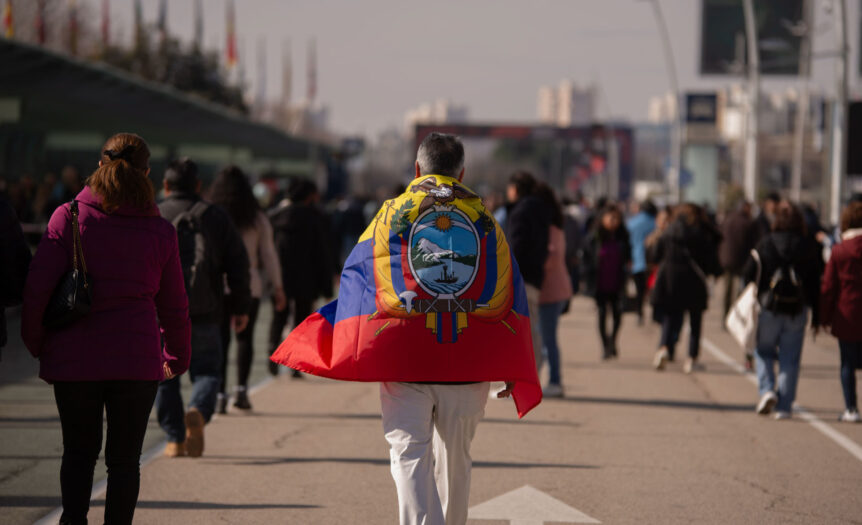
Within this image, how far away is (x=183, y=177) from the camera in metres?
8.11

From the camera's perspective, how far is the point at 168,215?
7.99 meters

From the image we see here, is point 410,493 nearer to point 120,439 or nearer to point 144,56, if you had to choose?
point 120,439

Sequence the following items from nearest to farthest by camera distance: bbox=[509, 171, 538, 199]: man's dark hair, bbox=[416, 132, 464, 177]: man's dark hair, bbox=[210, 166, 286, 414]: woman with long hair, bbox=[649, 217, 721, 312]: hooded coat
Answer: bbox=[416, 132, 464, 177]: man's dark hair < bbox=[210, 166, 286, 414]: woman with long hair < bbox=[509, 171, 538, 199]: man's dark hair < bbox=[649, 217, 721, 312]: hooded coat

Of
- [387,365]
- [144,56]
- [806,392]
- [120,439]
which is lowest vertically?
[806,392]

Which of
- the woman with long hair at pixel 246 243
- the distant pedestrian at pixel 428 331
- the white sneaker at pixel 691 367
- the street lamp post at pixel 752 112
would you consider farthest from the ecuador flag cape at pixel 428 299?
the street lamp post at pixel 752 112

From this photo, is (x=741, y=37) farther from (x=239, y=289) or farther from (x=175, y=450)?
(x=175, y=450)

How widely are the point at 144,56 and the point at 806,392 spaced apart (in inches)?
1984

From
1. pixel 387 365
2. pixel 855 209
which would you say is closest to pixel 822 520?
pixel 387 365

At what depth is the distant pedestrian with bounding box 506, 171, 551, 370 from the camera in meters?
10.6

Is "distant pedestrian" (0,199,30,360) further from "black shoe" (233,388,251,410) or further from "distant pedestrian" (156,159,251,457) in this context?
"black shoe" (233,388,251,410)

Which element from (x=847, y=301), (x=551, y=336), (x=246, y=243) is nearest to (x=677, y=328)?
(x=551, y=336)

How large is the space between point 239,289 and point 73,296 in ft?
10.2

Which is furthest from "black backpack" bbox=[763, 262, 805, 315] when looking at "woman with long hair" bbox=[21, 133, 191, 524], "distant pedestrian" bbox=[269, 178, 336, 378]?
"woman with long hair" bbox=[21, 133, 191, 524]

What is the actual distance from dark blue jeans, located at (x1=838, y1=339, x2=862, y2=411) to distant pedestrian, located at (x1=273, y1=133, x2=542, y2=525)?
19.0 feet
